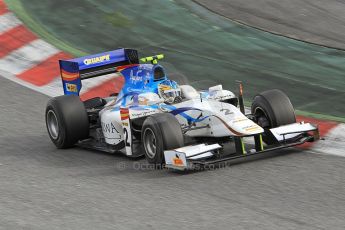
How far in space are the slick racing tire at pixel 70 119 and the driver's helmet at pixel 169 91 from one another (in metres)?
1.06

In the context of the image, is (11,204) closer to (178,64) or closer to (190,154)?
(190,154)

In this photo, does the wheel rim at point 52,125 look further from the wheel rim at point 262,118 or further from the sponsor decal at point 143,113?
the wheel rim at point 262,118

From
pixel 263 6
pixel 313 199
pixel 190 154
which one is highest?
pixel 263 6

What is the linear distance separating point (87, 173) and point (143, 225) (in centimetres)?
236

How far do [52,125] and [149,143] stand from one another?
2020 mm

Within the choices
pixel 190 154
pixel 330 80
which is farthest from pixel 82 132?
pixel 330 80

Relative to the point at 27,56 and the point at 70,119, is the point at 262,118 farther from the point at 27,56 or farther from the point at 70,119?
the point at 27,56

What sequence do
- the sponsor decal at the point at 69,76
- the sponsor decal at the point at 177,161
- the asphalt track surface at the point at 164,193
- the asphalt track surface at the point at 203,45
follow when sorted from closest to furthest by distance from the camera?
1. the asphalt track surface at the point at 164,193
2. the sponsor decal at the point at 177,161
3. the sponsor decal at the point at 69,76
4. the asphalt track surface at the point at 203,45

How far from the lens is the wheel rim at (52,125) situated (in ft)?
34.4

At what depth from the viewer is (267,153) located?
941 cm

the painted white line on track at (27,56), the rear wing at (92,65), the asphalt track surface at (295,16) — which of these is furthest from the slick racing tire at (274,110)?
the painted white line on track at (27,56)

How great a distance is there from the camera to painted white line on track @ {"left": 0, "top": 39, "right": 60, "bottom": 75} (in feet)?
48.2

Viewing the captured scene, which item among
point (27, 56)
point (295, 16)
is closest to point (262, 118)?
point (27, 56)

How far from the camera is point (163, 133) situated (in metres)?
8.73
